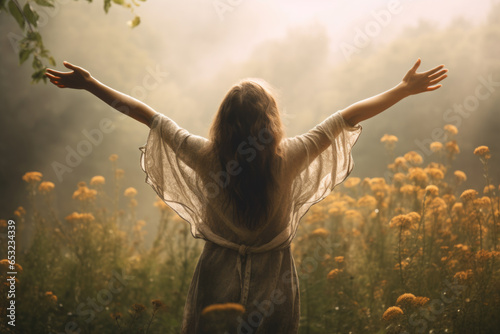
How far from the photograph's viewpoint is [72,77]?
1173mm

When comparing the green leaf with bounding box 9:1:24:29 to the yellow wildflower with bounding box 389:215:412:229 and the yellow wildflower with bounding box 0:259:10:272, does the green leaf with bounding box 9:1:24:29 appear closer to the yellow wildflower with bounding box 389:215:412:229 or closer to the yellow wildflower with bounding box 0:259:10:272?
the yellow wildflower with bounding box 0:259:10:272

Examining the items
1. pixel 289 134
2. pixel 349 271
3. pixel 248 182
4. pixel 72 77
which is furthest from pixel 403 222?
pixel 289 134

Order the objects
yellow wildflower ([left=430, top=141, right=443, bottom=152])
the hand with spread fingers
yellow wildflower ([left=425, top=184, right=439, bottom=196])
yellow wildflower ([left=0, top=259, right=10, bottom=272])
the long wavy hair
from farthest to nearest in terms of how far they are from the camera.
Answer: yellow wildflower ([left=430, top=141, right=443, bottom=152]), yellow wildflower ([left=425, top=184, right=439, bottom=196]), yellow wildflower ([left=0, top=259, right=10, bottom=272]), the hand with spread fingers, the long wavy hair

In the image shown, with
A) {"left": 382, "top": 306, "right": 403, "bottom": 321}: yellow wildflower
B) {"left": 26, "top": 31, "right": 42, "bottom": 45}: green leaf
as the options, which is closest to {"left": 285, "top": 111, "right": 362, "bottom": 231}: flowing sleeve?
{"left": 382, "top": 306, "right": 403, "bottom": 321}: yellow wildflower

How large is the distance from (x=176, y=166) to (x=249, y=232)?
1.15ft

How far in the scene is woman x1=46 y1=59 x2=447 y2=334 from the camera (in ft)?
3.53

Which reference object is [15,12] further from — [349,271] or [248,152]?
[349,271]

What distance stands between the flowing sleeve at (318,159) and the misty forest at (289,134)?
0.18 m

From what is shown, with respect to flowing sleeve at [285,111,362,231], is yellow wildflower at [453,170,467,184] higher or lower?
higher

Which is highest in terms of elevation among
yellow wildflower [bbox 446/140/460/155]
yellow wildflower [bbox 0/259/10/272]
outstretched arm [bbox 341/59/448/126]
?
yellow wildflower [bbox 446/140/460/155]

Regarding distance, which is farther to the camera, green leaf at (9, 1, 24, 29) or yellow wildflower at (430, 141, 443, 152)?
yellow wildflower at (430, 141, 443, 152)

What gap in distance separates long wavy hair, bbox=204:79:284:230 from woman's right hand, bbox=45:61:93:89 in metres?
0.49

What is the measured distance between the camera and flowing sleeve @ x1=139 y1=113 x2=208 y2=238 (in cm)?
112

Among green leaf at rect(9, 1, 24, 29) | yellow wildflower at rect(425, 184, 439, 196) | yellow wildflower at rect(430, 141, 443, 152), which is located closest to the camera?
green leaf at rect(9, 1, 24, 29)
